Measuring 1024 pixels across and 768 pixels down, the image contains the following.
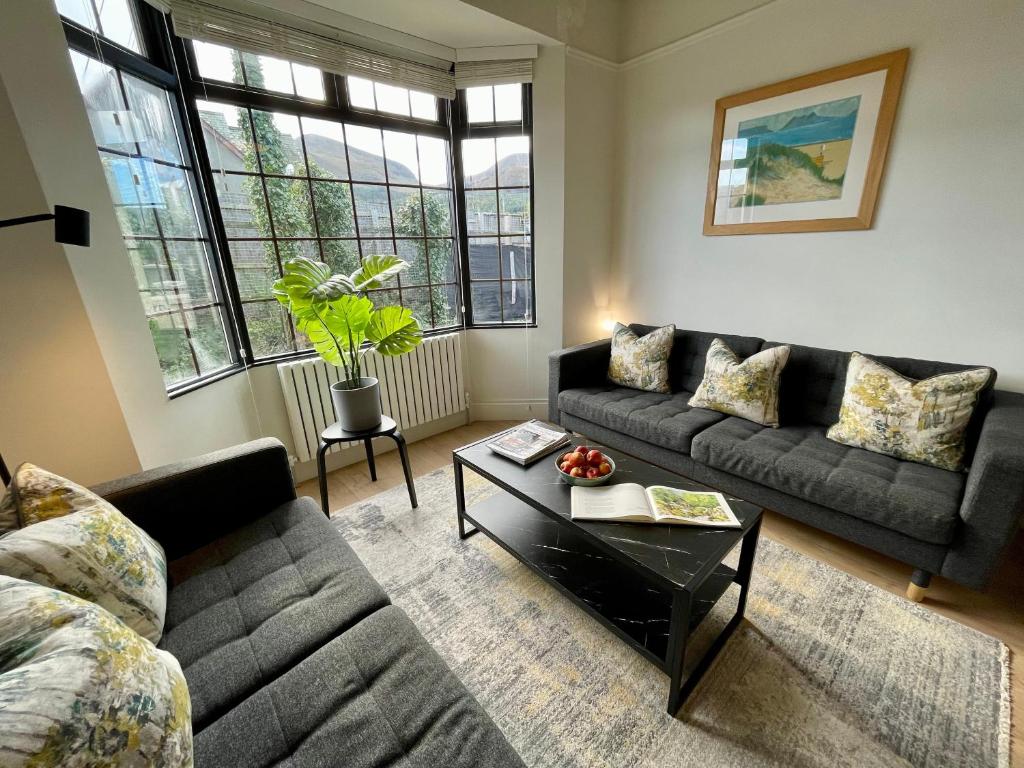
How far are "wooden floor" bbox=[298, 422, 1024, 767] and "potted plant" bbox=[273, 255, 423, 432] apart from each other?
646mm

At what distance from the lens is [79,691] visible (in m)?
0.61

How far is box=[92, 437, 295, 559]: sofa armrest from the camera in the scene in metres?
1.33

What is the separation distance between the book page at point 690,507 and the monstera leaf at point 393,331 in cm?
136

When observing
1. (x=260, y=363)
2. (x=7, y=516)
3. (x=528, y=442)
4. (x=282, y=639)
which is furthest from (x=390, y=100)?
(x=282, y=639)

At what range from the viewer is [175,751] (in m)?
0.69

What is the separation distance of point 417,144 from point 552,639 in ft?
9.75

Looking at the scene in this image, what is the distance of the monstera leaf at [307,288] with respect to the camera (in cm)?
177

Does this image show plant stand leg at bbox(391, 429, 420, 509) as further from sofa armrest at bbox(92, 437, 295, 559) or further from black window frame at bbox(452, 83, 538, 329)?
black window frame at bbox(452, 83, 538, 329)

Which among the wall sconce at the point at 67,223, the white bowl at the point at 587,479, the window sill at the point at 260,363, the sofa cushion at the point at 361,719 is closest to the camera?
the sofa cushion at the point at 361,719

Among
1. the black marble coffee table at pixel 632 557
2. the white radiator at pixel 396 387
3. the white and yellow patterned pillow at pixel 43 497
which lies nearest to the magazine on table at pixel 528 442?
the black marble coffee table at pixel 632 557

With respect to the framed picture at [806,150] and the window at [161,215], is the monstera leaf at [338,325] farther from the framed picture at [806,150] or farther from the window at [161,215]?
the framed picture at [806,150]

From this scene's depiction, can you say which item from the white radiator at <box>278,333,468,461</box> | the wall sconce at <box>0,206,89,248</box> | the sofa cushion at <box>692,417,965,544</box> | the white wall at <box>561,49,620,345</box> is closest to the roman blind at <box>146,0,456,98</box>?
the white wall at <box>561,49,620,345</box>

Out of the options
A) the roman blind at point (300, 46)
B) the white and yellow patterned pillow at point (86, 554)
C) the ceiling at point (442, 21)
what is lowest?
the white and yellow patterned pillow at point (86, 554)

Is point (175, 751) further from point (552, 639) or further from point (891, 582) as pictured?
point (891, 582)
